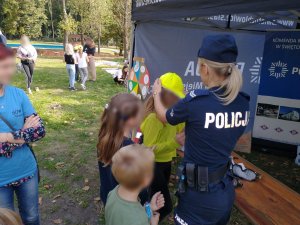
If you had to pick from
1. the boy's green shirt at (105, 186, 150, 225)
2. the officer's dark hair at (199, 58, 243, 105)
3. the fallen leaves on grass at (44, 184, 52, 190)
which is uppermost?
the officer's dark hair at (199, 58, 243, 105)

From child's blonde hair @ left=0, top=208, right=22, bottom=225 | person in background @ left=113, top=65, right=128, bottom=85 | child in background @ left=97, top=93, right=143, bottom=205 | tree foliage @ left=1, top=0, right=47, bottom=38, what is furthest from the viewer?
tree foliage @ left=1, top=0, right=47, bottom=38

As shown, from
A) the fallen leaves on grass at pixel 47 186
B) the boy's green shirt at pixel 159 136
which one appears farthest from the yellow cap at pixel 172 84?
the fallen leaves on grass at pixel 47 186

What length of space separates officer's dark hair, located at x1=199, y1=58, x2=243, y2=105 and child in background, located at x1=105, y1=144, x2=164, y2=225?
59 cm

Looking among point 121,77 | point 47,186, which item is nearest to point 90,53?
point 121,77

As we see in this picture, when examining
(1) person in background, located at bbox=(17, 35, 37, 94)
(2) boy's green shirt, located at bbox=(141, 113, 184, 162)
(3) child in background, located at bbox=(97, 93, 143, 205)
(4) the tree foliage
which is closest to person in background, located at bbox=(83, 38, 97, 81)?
(1) person in background, located at bbox=(17, 35, 37, 94)

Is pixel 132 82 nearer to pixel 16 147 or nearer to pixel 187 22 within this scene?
pixel 187 22

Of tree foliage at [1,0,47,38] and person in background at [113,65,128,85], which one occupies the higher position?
tree foliage at [1,0,47,38]

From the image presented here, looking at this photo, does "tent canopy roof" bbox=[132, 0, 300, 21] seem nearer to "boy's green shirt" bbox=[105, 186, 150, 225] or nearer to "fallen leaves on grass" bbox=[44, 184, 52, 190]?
"boy's green shirt" bbox=[105, 186, 150, 225]

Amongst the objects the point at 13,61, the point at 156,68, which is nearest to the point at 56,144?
the point at 156,68

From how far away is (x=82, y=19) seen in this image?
2980 centimetres

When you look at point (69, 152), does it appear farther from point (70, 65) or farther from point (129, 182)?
point (70, 65)

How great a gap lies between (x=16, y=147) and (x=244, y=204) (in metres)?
2.85

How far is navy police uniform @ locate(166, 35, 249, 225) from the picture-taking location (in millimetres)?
1852

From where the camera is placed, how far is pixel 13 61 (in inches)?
86.6
